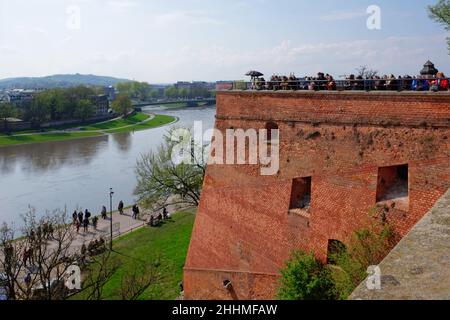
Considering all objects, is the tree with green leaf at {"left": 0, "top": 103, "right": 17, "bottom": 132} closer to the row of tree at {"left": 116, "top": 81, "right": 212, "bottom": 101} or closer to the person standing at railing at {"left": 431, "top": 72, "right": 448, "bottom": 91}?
the person standing at railing at {"left": 431, "top": 72, "right": 448, "bottom": 91}

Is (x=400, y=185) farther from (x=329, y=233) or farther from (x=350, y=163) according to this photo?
(x=329, y=233)

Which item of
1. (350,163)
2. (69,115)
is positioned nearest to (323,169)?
(350,163)

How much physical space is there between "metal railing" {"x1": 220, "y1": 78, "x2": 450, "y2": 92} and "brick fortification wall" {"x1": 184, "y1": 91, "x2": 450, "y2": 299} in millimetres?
388

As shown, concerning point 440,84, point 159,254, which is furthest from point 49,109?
point 440,84

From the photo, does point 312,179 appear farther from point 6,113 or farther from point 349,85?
point 6,113

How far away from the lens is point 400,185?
1189 cm

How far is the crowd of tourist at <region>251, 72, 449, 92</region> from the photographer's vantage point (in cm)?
1138

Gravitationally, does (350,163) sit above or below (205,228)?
above

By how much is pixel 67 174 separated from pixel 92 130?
38.6m

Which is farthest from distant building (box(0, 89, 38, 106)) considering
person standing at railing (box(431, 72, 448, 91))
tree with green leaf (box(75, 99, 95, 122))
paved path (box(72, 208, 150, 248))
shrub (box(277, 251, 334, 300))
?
person standing at railing (box(431, 72, 448, 91))

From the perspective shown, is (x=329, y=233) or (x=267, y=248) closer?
(x=329, y=233)

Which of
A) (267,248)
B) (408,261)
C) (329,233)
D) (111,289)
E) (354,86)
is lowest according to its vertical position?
(111,289)
